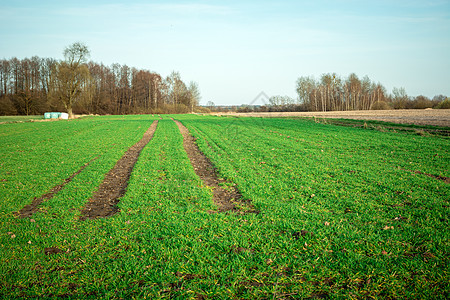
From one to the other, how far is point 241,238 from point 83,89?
8980 centimetres

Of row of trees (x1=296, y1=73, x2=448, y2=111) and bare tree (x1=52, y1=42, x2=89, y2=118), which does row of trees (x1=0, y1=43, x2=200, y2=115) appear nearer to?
bare tree (x1=52, y1=42, x2=89, y2=118)

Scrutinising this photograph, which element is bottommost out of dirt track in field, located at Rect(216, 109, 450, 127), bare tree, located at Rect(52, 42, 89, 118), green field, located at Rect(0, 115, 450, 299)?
green field, located at Rect(0, 115, 450, 299)

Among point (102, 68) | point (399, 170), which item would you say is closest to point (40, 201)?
point (399, 170)

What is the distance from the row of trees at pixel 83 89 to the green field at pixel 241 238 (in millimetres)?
54177

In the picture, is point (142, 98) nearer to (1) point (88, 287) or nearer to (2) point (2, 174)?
(2) point (2, 174)

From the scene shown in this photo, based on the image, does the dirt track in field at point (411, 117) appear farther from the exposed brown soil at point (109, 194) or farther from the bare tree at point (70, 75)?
the bare tree at point (70, 75)

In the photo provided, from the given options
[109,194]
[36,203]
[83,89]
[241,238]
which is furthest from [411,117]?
[83,89]

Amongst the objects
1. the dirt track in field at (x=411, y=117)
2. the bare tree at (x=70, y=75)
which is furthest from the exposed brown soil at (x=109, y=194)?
the bare tree at (x=70, y=75)

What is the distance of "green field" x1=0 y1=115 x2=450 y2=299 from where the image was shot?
3.39m

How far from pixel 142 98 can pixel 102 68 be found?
2010cm

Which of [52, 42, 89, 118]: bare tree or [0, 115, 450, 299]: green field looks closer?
[0, 115, 450, 299]: green field

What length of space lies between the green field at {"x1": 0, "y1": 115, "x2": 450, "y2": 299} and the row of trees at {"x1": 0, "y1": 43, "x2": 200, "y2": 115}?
5418cm

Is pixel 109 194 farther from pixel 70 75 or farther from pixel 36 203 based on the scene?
pixel 70 75

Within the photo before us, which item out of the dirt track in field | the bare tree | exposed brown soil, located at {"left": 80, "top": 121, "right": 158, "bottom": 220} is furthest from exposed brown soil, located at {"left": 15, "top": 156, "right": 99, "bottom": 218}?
the bare tree
